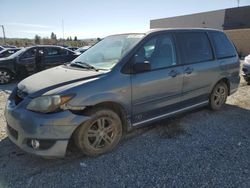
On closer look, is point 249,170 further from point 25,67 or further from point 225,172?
point 25,67

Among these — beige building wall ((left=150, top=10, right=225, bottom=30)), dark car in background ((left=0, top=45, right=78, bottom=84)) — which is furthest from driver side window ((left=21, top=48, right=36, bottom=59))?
beige building wall ((left=150, top=10, right=225, bottom=30))

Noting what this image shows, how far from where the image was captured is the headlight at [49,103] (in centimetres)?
307

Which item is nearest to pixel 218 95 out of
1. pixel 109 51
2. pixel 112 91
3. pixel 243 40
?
pixel 109 51

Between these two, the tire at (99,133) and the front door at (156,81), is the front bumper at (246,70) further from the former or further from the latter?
the tire at (99,133)

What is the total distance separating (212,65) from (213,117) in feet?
3.52

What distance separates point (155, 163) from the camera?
3344mm

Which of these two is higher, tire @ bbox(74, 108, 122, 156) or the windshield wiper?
the windshield wiper

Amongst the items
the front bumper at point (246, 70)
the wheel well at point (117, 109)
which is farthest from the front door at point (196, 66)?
the front bumper at point (246, 70)

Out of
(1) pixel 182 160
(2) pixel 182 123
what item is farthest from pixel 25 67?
(1) pixel 182 160

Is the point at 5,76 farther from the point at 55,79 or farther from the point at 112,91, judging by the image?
the point at 112,91

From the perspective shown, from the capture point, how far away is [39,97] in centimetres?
312

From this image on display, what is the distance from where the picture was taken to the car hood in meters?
3.29

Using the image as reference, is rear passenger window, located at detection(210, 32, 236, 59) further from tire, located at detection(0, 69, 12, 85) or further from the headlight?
tire, located at detection(0, 69, 12, 85)

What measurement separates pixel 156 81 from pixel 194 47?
51.4 inches
